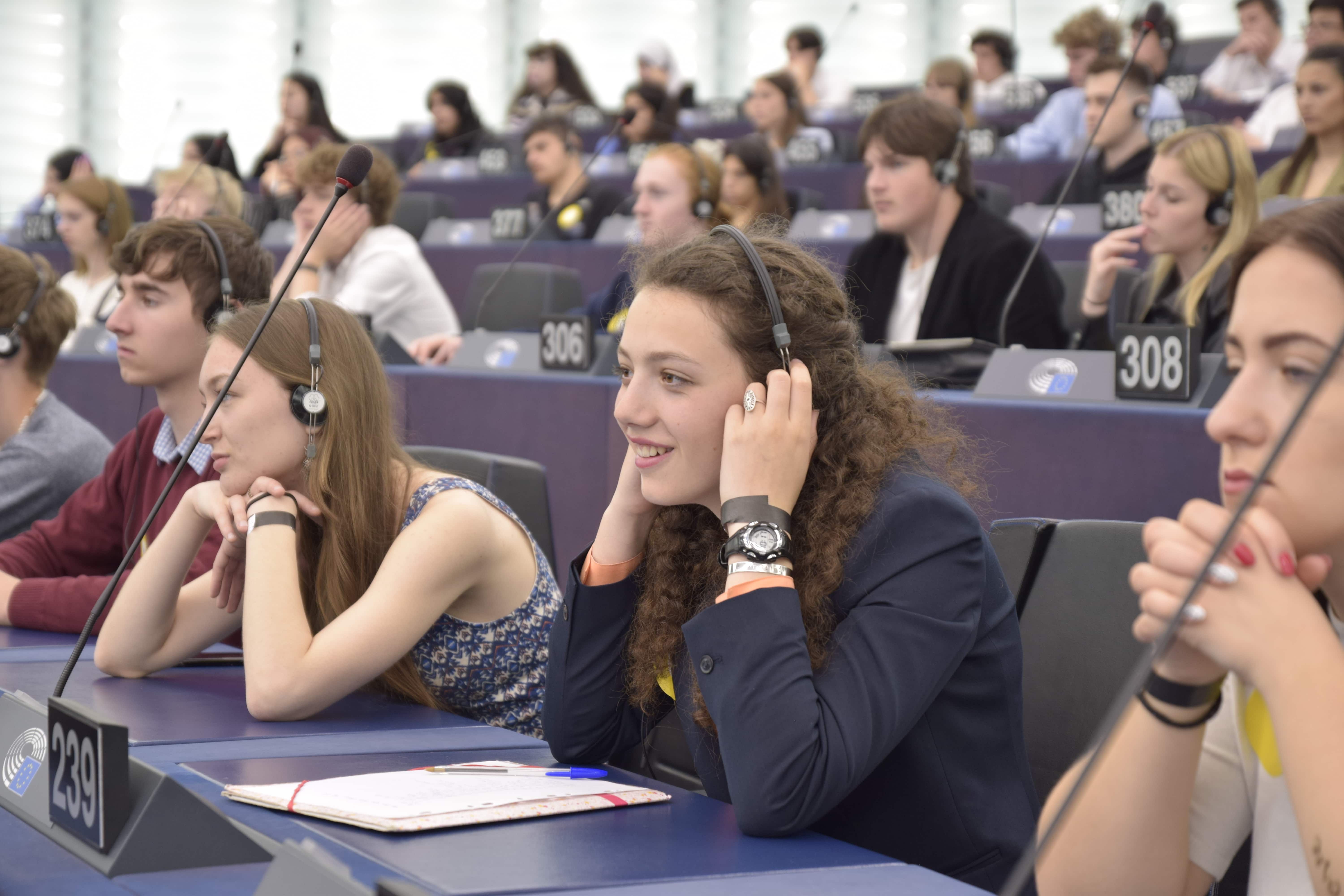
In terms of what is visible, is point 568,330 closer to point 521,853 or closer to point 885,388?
point 885,388

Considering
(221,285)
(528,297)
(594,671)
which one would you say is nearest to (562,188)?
(528,297)

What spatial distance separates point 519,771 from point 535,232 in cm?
335

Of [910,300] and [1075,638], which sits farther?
[910,300]

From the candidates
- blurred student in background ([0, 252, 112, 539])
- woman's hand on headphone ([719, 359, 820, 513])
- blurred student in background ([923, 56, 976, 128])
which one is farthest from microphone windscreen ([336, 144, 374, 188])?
blurred student in background ([923, 56, 976, 128])

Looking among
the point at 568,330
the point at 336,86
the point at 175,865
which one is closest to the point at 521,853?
the point at 175,865

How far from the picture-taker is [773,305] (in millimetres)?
1251

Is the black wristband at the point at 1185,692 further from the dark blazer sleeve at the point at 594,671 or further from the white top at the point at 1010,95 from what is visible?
the white top at the point at 1010,95

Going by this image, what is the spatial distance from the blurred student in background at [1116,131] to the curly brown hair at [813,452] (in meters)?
3.62

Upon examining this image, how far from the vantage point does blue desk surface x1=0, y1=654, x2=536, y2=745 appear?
138 centimetres

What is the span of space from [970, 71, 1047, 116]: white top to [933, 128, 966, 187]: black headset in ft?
11.5

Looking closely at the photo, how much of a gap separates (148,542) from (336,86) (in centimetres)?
907

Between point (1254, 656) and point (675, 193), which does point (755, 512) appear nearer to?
point (1254, 656)

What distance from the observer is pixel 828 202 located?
6.11m

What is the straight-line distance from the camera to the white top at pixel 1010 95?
7.23 meters
